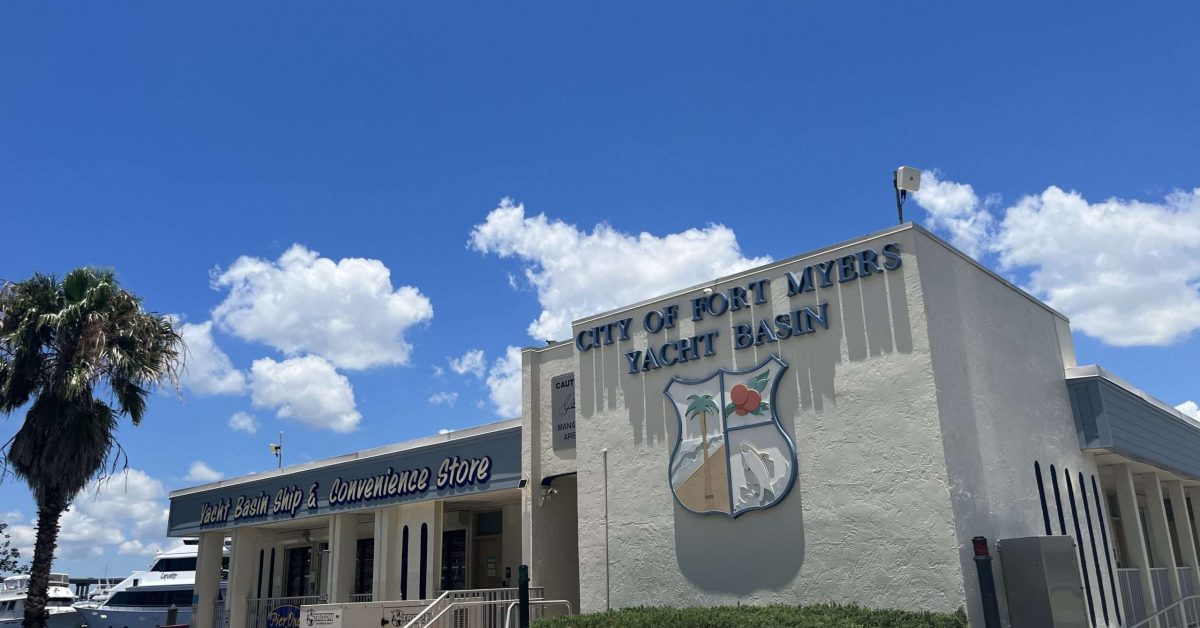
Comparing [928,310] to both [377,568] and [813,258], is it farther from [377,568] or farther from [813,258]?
[377,568]

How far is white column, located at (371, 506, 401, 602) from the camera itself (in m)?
22.4

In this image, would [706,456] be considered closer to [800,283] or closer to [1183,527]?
[800,283]

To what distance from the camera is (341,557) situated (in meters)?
24.3

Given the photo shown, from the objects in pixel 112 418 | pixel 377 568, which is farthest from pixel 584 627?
pixel 112 418

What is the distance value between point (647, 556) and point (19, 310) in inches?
658

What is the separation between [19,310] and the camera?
74.2 feet

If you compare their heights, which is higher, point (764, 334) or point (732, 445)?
point (764, 334)

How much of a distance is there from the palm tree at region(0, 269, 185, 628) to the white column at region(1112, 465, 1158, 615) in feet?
72.3

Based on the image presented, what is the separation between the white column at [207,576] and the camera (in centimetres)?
2997

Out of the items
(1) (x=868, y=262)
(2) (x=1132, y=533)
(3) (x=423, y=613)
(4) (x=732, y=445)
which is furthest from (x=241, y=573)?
(2) (x=1132, y=533)

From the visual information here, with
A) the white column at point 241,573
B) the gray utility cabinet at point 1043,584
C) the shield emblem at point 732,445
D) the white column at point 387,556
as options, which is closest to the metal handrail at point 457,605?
the shield emblem at point 732,445

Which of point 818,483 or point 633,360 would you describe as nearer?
point 818,483

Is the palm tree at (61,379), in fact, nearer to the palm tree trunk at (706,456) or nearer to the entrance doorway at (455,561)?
the entrance doorway at (455,561)

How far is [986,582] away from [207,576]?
2586cm
